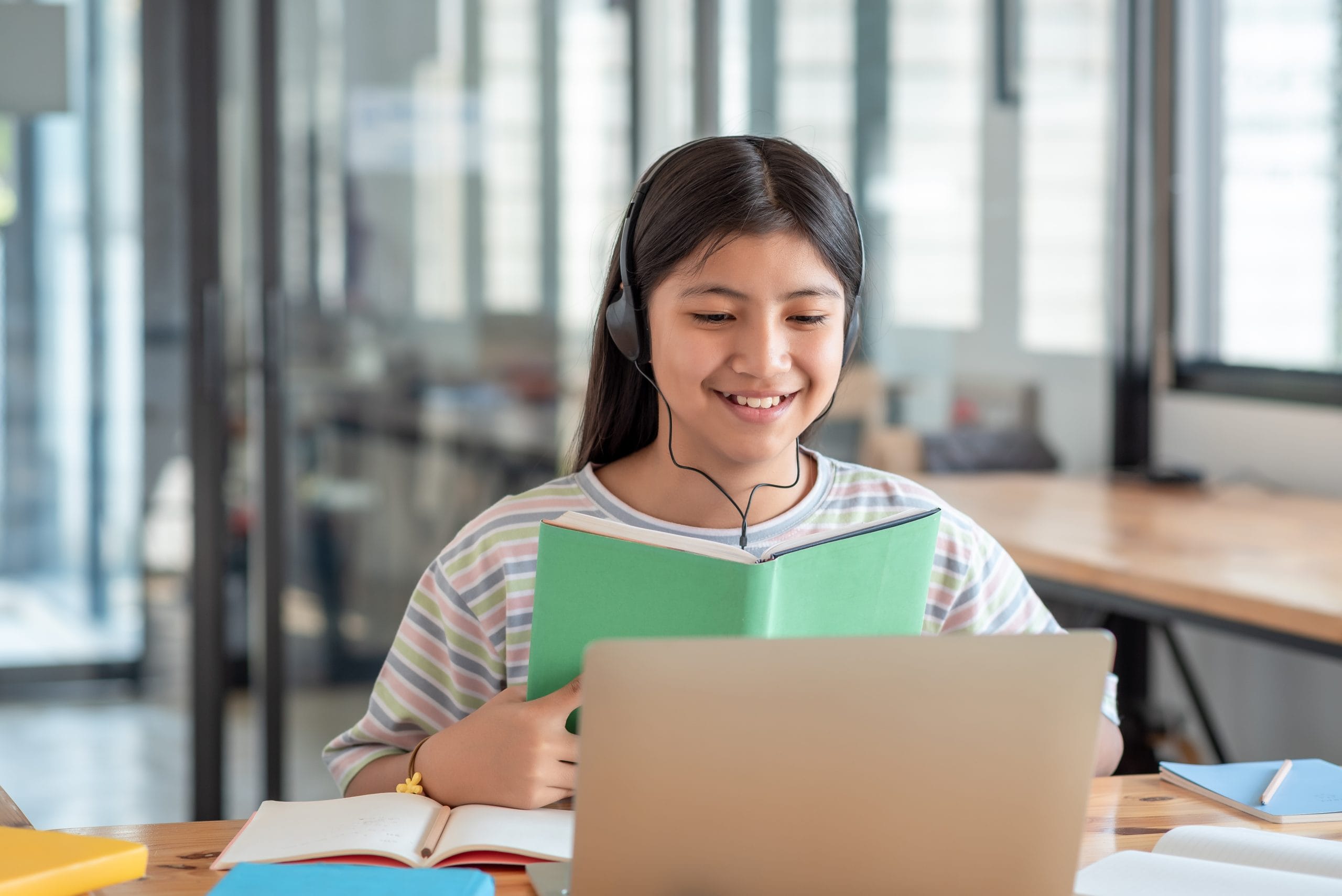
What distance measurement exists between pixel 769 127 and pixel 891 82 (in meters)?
0.27

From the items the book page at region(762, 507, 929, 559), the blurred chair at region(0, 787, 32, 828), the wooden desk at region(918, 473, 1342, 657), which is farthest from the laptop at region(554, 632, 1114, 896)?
the wooden desk at region(918, 473, 1342, 657)

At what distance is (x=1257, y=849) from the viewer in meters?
0.94

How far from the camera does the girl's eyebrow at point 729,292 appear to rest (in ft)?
3.83

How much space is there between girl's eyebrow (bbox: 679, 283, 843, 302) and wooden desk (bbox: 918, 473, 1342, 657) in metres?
0.78

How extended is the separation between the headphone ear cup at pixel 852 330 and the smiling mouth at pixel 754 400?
0.11m

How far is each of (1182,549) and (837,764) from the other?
143cm

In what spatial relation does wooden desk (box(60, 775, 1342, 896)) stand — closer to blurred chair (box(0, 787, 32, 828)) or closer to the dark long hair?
blurred chair (box(0, 787, 32, 828))

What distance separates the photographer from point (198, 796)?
8.87 feet

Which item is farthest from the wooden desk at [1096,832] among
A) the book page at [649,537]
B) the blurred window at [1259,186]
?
the blurred window at [1259,186]

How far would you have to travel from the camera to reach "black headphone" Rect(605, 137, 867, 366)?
1236 millimetres

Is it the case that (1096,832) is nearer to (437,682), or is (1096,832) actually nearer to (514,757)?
(514,757)

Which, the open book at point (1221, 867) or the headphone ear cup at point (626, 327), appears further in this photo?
the headphone ear cup at point (626, 327)

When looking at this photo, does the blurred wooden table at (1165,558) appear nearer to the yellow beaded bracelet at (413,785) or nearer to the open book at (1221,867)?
the open book at (1221,867)

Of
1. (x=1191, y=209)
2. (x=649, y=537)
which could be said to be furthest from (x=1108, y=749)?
(x=1191, y=209)
